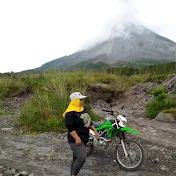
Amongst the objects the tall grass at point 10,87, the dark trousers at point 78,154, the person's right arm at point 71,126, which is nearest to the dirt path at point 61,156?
the dark trousers at point 78,154

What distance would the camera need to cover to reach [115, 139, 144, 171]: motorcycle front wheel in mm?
6277

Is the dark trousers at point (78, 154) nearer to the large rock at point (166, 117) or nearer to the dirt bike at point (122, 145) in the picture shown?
the dirt bike at point (122, 145)

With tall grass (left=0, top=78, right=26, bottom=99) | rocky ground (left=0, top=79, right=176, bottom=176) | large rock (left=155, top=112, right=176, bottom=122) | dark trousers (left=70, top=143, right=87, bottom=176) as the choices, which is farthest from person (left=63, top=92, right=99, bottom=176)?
tall grass (left=0, top=78, right=26, bottom=99)

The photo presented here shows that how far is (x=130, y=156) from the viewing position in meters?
6.41

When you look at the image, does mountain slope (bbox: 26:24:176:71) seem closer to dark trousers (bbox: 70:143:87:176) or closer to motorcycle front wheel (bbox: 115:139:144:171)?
motorcycle front wheel (bbox: 115:139:144:171)

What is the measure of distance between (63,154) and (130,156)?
71.2 inches

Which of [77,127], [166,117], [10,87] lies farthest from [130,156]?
[10,87]

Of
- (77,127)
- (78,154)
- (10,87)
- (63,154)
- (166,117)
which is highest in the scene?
(77,127)

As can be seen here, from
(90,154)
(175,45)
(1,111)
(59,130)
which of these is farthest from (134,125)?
(175,45)

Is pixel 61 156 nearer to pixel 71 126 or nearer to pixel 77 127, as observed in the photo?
pixel 77 127

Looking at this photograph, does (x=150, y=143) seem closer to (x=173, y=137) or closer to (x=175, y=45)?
(x=173, y=137)

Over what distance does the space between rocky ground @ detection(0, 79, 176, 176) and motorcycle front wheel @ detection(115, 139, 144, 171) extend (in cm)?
13

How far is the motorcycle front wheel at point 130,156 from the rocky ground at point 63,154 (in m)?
0.13

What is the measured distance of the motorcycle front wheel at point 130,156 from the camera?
6277 millimetres
